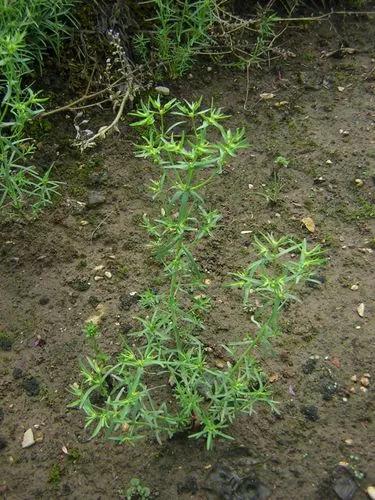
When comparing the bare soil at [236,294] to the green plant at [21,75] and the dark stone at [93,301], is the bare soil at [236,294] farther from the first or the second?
the green plant at [21,75]

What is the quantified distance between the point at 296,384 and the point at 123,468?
77cm

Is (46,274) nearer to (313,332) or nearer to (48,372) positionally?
(48,372)

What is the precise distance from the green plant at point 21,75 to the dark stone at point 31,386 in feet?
2.60

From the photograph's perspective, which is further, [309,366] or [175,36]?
[175,36]

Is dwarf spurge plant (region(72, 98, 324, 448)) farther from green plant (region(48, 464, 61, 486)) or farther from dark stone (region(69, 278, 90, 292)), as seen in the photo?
dark stone (region(69, 278, 90, 292))

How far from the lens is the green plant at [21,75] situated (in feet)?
8.32

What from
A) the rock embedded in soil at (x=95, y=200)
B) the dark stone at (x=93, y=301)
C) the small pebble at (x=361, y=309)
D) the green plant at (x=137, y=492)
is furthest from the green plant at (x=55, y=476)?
the small pebble at (x=361, y=309)

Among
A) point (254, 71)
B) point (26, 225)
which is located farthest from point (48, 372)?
point (254, 71)

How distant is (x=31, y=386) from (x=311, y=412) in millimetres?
1132

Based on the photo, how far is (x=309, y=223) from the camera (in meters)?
2.99

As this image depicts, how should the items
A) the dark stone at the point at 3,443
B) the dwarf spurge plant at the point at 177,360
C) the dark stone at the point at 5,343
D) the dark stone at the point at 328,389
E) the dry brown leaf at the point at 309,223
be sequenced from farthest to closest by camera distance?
1. the dry brown leaf at the point at 309,223
2. the dark stone at the point at 5,343
3. the dark stone at the point at 328,389
4. the dark stone at the point at 3,443
5. the dwarf spurge plant at the point at 177,360

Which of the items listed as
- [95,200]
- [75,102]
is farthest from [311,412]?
[75,102]

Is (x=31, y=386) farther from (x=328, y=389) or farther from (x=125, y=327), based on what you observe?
(x=328, y=389)

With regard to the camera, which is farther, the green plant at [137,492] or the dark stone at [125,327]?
the dark stone at [125,327]
